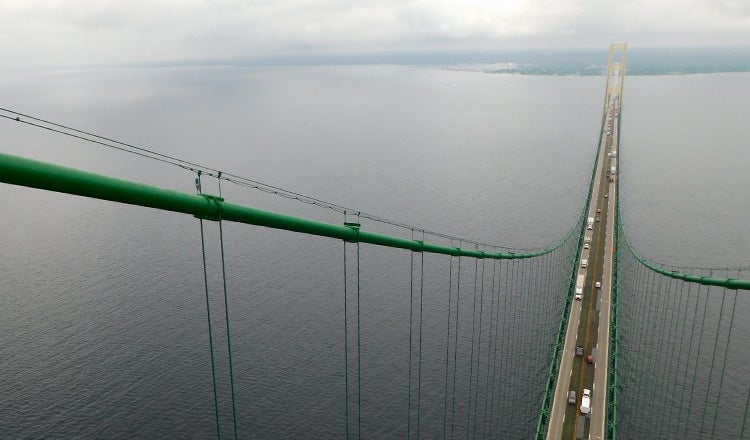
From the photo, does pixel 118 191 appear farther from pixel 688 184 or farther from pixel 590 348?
pixel 688 184

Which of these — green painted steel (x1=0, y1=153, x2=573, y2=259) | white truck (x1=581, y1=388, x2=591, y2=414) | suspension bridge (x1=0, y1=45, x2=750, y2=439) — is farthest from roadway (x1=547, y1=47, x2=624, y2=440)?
green painted steel (x1=0, y1=153, x2=573, y2=259)

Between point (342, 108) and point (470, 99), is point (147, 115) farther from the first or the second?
point (470, 99)

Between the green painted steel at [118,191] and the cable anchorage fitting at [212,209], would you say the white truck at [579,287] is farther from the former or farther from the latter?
the cable anchorage fitting at [212,209]

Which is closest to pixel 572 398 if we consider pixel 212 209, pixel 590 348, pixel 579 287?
pixel 590 348

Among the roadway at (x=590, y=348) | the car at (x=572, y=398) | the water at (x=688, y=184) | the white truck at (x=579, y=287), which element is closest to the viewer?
the roadway at (x=590, y=348)

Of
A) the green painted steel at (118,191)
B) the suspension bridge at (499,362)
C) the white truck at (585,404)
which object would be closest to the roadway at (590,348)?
the suspension bridge at (499,362)

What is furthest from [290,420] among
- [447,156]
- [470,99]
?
[470,99]

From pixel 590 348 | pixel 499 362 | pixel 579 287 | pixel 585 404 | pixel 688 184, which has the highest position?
pixel 688 184

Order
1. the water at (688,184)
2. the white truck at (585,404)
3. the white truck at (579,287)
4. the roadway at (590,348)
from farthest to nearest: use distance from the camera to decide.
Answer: the water at (688,184) → the white truck at (579,287) → the white truck at (585,404) → the roadway at (590,348)
